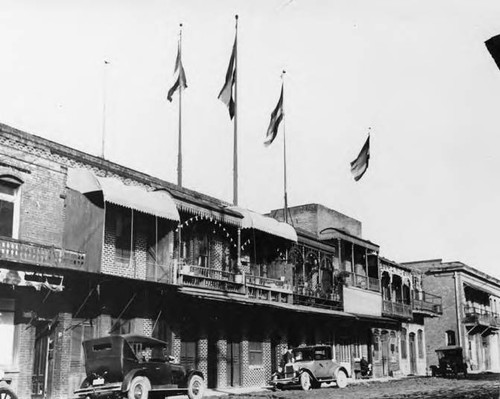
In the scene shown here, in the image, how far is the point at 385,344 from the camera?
40781 millimetres

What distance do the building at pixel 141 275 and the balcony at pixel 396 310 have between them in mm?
4346

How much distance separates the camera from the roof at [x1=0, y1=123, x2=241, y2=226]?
1956cm

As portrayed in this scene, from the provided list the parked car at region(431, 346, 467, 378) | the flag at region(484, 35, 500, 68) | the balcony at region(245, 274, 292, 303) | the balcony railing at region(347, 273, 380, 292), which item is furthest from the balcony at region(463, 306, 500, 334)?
the flag at region(484, 35, 500, 68)

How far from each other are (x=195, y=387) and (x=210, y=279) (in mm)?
6447

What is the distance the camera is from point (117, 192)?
67.1ft

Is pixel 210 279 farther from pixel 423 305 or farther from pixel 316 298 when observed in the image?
pixel 423 305

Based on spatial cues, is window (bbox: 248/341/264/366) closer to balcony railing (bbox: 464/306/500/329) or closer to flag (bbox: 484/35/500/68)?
flag (bbox: 484/35/500/68)

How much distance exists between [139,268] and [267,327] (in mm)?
8380

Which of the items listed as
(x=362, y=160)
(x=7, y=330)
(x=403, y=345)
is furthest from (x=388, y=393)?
(x=403, y=345)

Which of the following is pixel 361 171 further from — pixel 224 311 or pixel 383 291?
pixel 383 291

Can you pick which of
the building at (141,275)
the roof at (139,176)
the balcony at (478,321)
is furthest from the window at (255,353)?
the balcony at (478,321)

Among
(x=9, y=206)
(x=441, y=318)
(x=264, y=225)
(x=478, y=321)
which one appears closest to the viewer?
(x=9, y=206)

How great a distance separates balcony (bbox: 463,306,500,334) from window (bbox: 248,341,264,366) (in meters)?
30.6

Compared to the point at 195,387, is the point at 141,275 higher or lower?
higher
